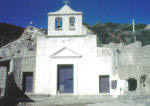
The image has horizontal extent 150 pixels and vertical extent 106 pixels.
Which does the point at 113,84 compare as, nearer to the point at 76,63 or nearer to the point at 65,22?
the point at 76,63

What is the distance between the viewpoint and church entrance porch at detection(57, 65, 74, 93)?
17.0 m

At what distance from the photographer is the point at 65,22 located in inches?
697

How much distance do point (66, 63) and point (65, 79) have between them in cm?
139

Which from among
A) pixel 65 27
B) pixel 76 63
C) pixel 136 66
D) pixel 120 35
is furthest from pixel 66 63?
pixel 120 35

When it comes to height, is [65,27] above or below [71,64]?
above

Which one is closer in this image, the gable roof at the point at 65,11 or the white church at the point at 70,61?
the white church at the point at 70,61

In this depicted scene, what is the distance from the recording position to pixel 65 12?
17.8 metres

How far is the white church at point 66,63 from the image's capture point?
53.8ft

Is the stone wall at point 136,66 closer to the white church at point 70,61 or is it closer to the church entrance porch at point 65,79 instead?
the white church at point 70,61

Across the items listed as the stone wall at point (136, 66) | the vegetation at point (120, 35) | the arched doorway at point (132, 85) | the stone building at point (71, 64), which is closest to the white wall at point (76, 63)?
the stone building at point (71, 64)

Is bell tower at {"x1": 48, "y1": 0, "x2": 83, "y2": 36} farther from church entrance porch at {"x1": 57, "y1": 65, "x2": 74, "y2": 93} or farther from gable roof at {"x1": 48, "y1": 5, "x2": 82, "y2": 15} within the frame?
church entrance porch at {"x1": 57, "y1": 65, "x2": 74, "y2": 93}

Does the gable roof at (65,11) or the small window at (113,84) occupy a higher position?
the gable roof at (65,11)

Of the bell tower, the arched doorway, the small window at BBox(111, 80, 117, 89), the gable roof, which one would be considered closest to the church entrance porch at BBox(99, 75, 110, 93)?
the small window at BBox(111, 80, 117, 89)

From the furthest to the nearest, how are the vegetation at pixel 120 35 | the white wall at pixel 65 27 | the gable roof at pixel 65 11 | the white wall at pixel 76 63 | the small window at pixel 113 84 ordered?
the vegetation at pixel 120 35 → the gable roof at pixel 65 11 → the white wall at pixel 65 27 → the white wall at pixel 76 63 → the small window at pixel 113 84
